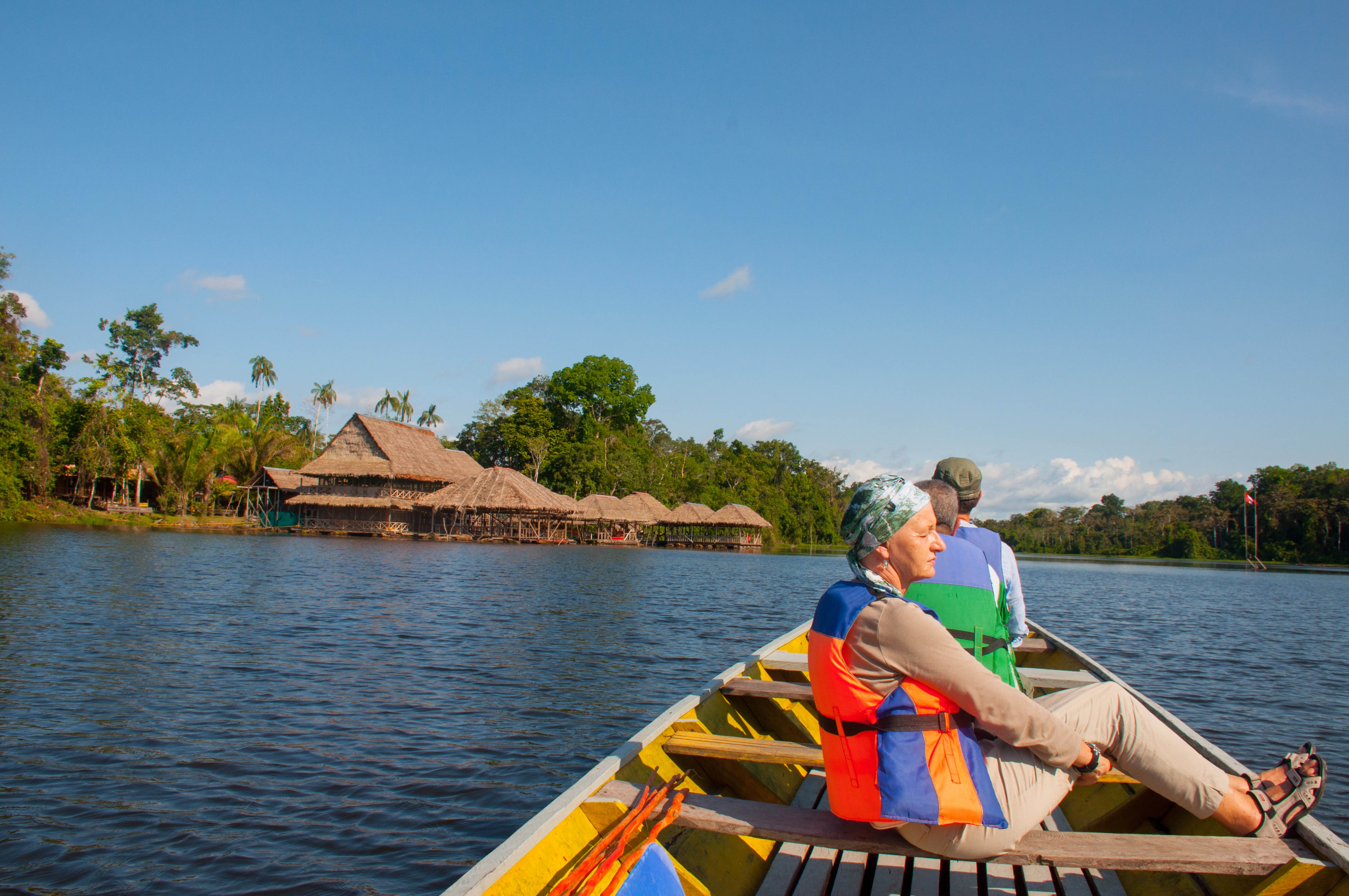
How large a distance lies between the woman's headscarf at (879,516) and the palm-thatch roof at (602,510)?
44523mm


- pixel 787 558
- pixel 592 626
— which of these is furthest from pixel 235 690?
pixel 787 558

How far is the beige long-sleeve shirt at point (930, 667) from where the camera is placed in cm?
211

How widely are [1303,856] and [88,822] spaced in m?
5.98

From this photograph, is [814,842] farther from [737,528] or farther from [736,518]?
[737,528]

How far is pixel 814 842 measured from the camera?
7.98ft

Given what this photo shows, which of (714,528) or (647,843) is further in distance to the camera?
(714,528)

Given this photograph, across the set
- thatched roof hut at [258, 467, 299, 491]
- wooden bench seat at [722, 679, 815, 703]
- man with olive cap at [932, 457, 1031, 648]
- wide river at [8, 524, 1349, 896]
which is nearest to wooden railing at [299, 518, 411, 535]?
thatched roof hut at [258, 467, 299, 491]

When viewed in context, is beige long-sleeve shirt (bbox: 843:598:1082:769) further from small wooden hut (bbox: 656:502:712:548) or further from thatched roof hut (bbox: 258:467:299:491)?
small wooden hut (bbox: 656:502:712:548)

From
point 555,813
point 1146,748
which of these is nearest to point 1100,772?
point 1146,748

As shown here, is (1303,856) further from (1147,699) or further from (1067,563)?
(1067,563)

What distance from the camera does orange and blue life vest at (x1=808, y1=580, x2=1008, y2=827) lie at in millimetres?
2131

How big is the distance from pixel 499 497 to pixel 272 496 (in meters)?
16.5

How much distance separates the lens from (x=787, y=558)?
46.4m

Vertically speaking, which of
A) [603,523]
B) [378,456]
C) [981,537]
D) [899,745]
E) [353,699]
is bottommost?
[353,699]
